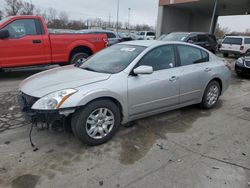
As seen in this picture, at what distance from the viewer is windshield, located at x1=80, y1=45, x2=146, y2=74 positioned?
3.64 metres

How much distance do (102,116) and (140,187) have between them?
1175mm

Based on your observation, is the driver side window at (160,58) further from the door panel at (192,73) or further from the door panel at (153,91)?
the door panel at (192,73)

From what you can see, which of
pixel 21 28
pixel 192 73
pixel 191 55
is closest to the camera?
pixel 192 73

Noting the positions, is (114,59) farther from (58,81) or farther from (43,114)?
(43,114)

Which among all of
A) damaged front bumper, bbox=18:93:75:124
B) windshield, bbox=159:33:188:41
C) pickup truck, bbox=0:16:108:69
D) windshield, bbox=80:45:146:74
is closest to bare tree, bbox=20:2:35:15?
windshield, bbox=159:33:188:41

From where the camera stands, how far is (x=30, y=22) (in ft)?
22.7

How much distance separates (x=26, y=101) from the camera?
314cm

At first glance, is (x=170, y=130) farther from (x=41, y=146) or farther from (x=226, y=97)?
(x=226, y=97)

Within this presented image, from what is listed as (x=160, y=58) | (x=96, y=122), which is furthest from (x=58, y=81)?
(x=160, y=58)

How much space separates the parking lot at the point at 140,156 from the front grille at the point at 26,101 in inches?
21.8

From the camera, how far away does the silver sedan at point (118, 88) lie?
9.82ft

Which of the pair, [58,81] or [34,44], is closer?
[58,81]

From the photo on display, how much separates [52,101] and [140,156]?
1424 millimetres

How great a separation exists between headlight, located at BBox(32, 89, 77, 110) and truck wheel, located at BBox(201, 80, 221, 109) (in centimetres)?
309
